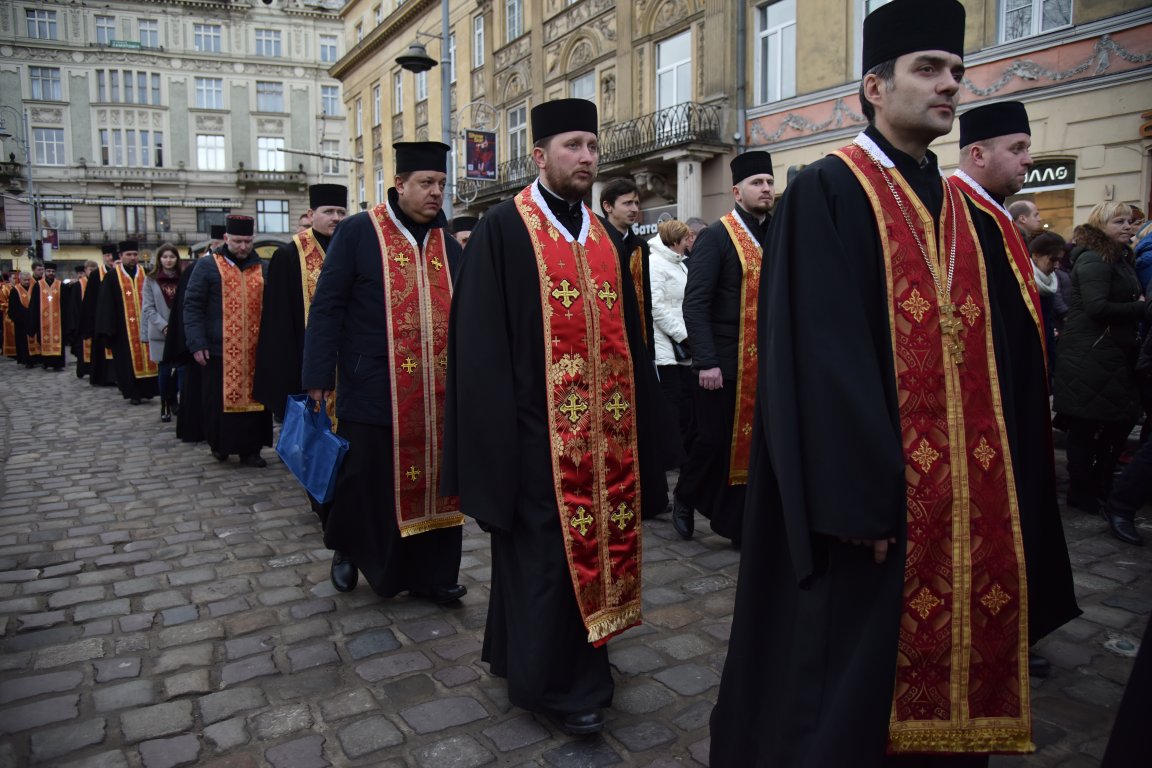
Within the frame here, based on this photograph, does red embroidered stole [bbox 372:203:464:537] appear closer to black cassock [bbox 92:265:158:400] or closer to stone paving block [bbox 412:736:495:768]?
stone paving block [bbox 412:736:495:768]

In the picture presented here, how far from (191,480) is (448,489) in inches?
196

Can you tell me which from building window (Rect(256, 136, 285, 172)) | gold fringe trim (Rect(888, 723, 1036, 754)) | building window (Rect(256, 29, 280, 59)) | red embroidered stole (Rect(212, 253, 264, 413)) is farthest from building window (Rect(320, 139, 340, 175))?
gold fringe trim (Rect(888, 723, 1036, 754))

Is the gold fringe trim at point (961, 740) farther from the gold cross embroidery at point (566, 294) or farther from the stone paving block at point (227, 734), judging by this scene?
the stone paving block at point (227, 734)

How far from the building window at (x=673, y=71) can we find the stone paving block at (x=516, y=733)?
57.7 ft

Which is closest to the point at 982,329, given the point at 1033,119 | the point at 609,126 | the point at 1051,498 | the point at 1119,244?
the point at 1051,498

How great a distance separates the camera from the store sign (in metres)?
12.3

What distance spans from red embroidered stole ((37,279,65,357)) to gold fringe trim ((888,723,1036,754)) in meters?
20.1

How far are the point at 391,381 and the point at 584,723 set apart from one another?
2.01m

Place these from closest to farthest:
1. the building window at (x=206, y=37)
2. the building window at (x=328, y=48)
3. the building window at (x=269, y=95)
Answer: the building window at (x=206, y=37), the building window at (x=269, y=95), the building window at (x=328, y=48)

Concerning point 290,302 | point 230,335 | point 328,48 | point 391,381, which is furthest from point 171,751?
point 328,48

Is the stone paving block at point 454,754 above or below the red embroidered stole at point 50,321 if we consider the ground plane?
below

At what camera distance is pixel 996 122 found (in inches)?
159

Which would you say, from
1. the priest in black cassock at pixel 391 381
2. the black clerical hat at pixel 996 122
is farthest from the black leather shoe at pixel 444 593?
the black clerical hat at pixel 996 122

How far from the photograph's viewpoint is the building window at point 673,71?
62.7 feet
